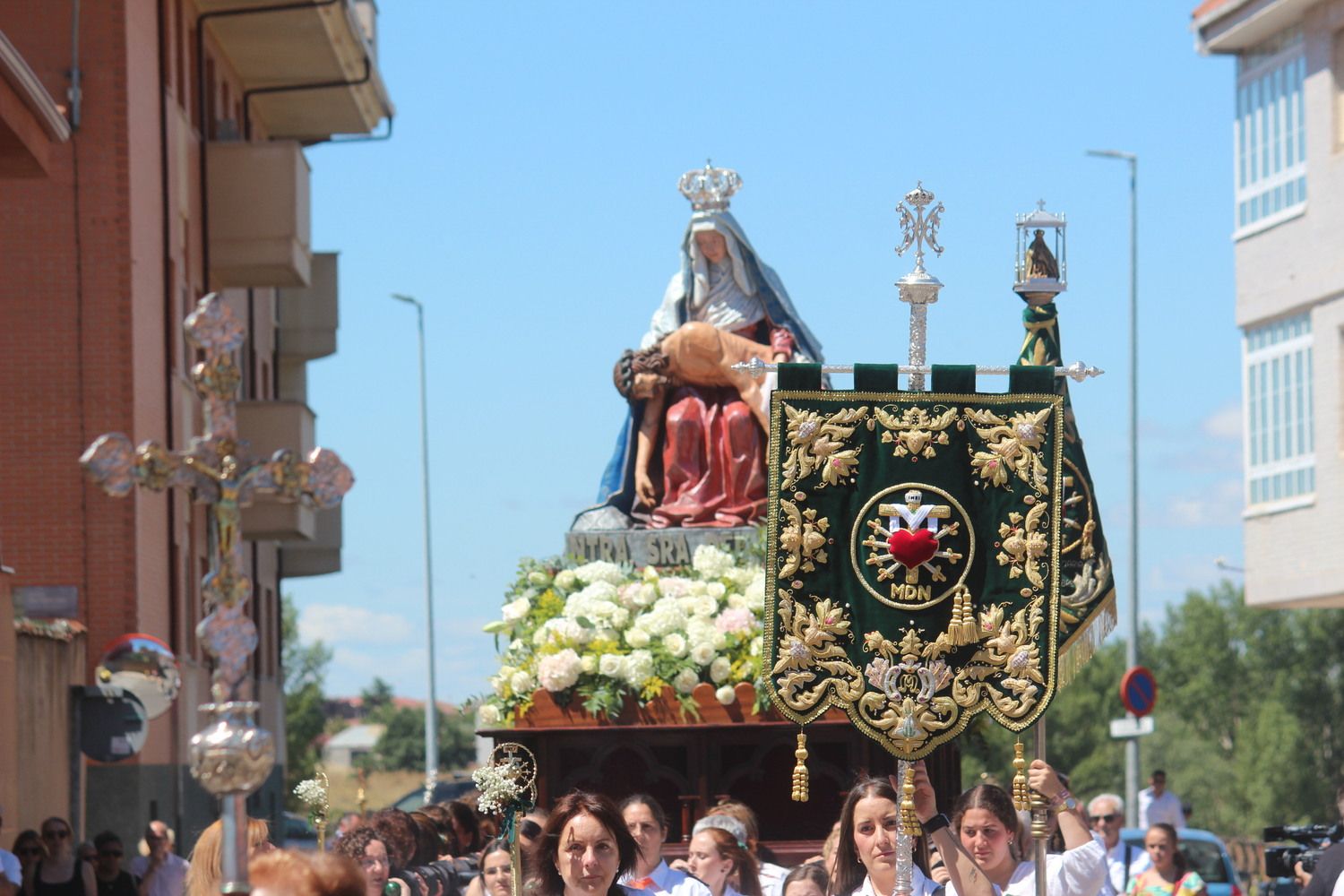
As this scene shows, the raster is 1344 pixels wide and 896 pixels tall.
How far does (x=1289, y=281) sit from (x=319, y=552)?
44.5ft

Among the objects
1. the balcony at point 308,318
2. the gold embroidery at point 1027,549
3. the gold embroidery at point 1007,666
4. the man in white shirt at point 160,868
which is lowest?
the man in white shirt at point 160,868

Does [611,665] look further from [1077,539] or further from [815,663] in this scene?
[815,663]

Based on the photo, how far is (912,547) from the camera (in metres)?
9.05

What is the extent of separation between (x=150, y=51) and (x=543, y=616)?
11.7m

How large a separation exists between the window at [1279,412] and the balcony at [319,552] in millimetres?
11945

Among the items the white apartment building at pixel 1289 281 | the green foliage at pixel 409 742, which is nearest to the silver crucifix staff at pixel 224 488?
the white apartment building at pixel 1289 281

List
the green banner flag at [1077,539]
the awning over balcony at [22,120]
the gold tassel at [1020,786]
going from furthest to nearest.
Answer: the awning over balcony at [22,120], the green banner flag at [1077,539], the gold tassel at [1020,786]

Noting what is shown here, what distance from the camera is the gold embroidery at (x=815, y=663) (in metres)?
9.02

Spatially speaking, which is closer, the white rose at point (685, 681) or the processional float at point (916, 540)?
the processional float at point (916, 540)

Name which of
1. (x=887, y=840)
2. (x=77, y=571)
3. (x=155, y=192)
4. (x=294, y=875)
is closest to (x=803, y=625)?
(x=887, y=840)

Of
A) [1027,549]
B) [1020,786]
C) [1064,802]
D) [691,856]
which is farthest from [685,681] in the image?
[1020,786]

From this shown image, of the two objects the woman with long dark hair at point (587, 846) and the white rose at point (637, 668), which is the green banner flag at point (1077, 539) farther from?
the white rose at point (637, 668)

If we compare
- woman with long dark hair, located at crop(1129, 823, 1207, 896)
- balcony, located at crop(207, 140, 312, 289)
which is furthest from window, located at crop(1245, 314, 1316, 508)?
woman with long dark hair, located at crop(1129, 823, 1207, 896)

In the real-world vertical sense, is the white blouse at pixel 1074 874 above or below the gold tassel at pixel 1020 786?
below
